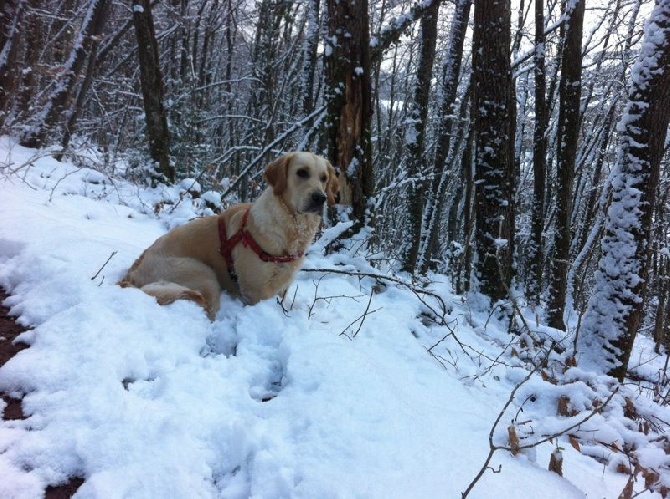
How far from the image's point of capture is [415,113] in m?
9.02

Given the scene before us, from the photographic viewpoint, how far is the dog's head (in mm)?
3840

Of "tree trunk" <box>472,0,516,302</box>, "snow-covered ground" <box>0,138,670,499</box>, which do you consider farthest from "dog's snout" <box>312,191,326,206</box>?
"tree trunk" <box>472,0,516,302</box>

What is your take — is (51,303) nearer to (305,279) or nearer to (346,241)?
(305,279)

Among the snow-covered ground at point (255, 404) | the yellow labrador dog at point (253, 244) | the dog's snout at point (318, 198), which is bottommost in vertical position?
the snow-covered ground at point (255, 404)

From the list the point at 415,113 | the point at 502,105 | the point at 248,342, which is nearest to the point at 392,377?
the point at 248,342

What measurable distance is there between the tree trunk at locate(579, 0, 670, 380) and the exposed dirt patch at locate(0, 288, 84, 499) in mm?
4882

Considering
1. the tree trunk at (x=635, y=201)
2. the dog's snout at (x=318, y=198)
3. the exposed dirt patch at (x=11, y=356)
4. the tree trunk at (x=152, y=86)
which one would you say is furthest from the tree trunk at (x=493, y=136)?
the tree trunk at (x=152, y=86)

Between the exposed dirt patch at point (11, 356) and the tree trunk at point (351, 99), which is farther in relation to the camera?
the tree trunk at point (351, 99)

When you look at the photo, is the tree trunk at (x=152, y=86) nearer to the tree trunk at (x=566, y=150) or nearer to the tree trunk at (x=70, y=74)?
the tree trunk at (x=70, y=74)

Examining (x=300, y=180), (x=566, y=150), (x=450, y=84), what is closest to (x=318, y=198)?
(x=300, y=180)

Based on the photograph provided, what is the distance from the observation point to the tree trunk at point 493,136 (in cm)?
516

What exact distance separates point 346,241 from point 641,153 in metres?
3.37

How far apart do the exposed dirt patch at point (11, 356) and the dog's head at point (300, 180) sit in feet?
7.02

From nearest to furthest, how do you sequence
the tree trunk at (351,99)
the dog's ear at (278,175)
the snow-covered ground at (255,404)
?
the snow-covered ground at (255,404), the dog's ear at (278,175), the tree trunk at (351,99)
